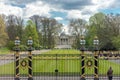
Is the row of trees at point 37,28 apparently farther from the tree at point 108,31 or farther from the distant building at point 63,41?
the tree at point 108,31

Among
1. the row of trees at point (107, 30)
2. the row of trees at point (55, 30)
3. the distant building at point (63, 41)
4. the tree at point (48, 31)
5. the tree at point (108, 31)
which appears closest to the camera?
the row of trees at point (107, 30)

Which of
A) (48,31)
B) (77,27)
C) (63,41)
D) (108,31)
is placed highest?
(77,27)

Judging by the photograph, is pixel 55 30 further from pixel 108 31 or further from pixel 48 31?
pixel 108 31

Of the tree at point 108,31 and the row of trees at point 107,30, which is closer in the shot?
the row of trees at point 107,30

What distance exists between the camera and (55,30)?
9350cm

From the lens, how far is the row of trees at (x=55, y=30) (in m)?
59.4

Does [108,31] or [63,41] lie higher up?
[108,31]

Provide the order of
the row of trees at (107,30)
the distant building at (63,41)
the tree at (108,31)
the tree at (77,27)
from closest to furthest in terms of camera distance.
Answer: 1. the row of trees at (107,30)
2. the tree at (108,31)
3. the tree at (77,27)
4. the distant building at (63,41)

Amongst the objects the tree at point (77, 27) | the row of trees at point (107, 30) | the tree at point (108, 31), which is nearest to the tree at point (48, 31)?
the tree at point (77, 27)

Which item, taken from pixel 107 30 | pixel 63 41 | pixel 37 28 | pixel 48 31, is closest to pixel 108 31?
pixel 107 30

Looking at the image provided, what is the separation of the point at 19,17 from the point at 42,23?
12.8 metres

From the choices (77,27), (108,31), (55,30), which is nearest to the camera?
(108,31)

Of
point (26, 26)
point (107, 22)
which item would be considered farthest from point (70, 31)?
point (107, 22)

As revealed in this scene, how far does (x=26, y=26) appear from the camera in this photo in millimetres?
77750
